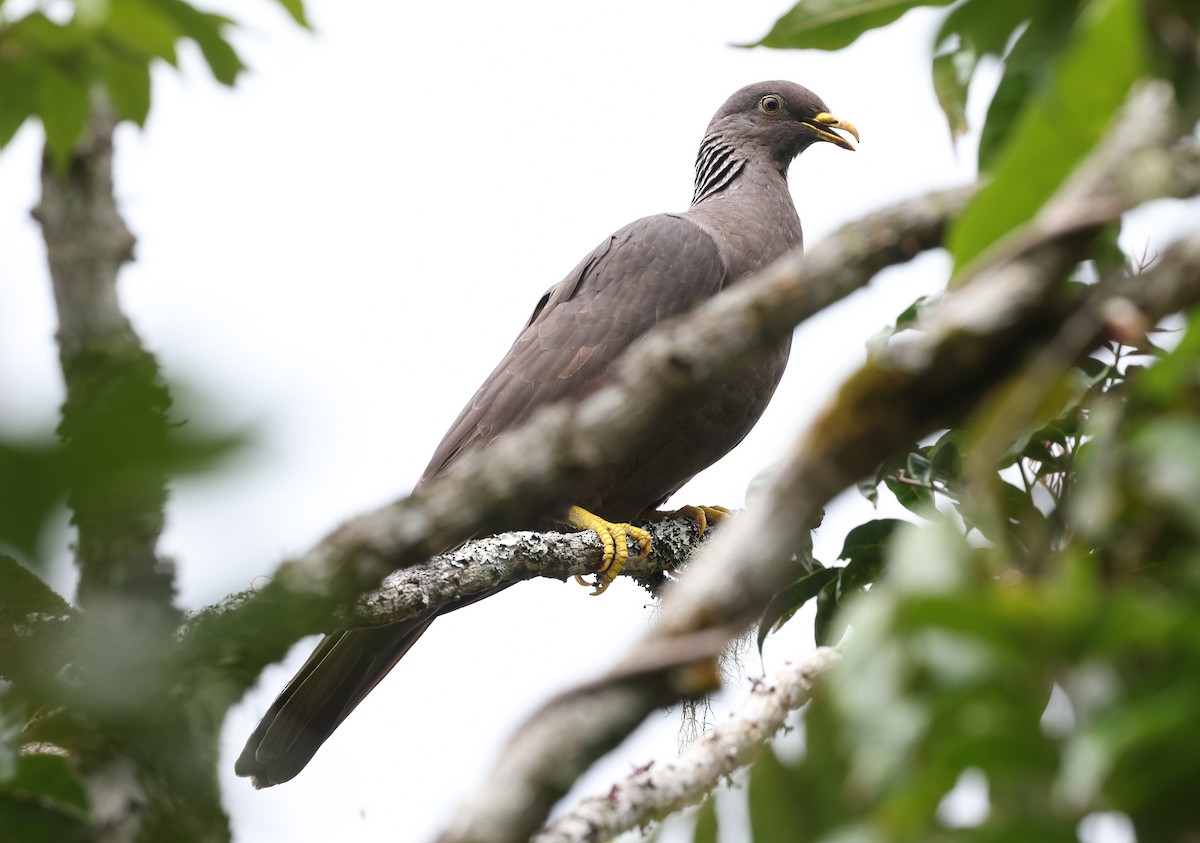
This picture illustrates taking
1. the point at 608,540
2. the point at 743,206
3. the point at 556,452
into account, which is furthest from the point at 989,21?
the point at 743,206

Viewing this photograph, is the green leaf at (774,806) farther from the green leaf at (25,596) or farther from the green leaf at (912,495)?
the green leaf at (912,495)

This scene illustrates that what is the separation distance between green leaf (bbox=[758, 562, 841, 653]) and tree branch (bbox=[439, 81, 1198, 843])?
164cm

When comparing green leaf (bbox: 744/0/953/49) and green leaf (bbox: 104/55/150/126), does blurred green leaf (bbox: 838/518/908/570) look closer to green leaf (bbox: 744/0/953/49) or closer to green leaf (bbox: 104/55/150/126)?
green leaf (bbox: 744/0/953/49)

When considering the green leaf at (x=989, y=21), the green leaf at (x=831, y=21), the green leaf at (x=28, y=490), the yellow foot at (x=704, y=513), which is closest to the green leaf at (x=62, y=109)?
the green leaf at (x=831, y=21)

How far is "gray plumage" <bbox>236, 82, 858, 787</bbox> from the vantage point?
3.84 m

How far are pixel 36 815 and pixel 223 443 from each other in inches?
48.1

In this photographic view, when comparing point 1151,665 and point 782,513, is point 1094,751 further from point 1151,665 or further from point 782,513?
point 782,513

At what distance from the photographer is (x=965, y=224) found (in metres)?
1.00

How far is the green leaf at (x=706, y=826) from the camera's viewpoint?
50.1 inches

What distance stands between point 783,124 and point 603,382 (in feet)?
7.02

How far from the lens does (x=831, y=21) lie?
1534 mm

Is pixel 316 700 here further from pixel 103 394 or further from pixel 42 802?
pixel 103 394

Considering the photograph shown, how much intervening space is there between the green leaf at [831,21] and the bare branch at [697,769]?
1160mm

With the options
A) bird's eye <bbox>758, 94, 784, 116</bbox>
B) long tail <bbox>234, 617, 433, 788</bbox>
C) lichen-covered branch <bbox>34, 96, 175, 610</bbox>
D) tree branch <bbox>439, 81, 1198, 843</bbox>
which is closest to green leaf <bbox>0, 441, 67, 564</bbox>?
lichen-covered branch <bbox>34, 96, 175, 610</bbox>
